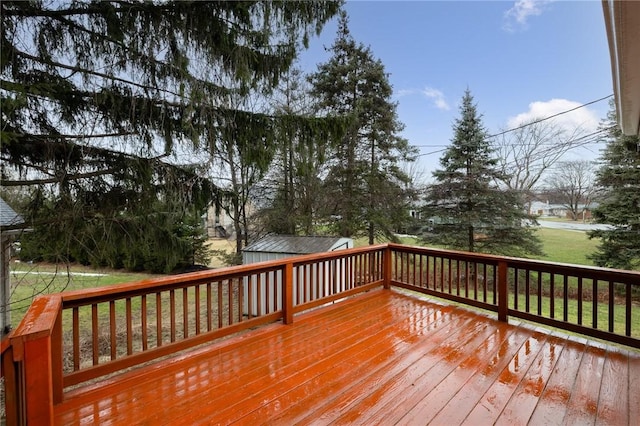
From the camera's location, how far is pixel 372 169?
915 cm

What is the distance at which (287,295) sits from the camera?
3.67m

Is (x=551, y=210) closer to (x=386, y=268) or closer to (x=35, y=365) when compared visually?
(x=386, y=268)

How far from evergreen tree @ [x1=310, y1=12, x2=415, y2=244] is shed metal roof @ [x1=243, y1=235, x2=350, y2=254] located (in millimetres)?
2805

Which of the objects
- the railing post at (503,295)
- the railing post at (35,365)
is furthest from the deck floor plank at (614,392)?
the railing post at (35,365)

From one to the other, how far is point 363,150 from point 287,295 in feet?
21.6

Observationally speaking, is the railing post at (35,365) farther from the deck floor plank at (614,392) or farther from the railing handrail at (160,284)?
the deck floor plank at (614,392)

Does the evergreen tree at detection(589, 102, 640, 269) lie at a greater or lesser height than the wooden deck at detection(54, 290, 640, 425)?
greater

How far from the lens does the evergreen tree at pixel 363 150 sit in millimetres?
8836

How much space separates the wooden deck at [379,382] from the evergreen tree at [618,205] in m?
6.23

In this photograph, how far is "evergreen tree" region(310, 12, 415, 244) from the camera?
8836mm

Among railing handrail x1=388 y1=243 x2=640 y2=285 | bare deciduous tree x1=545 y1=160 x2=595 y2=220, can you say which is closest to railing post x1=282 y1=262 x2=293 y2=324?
railing handrail x1=388 y1=243 x2=640 y2=285

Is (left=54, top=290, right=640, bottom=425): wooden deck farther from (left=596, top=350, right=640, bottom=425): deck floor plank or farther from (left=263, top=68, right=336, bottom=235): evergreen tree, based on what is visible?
(left=263, top=68, right=336, bottom=235): evergreen tree

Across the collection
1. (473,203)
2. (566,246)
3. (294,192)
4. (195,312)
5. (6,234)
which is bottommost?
(566,246)

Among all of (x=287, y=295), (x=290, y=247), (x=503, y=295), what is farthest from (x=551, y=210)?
(x=287, y=295)
